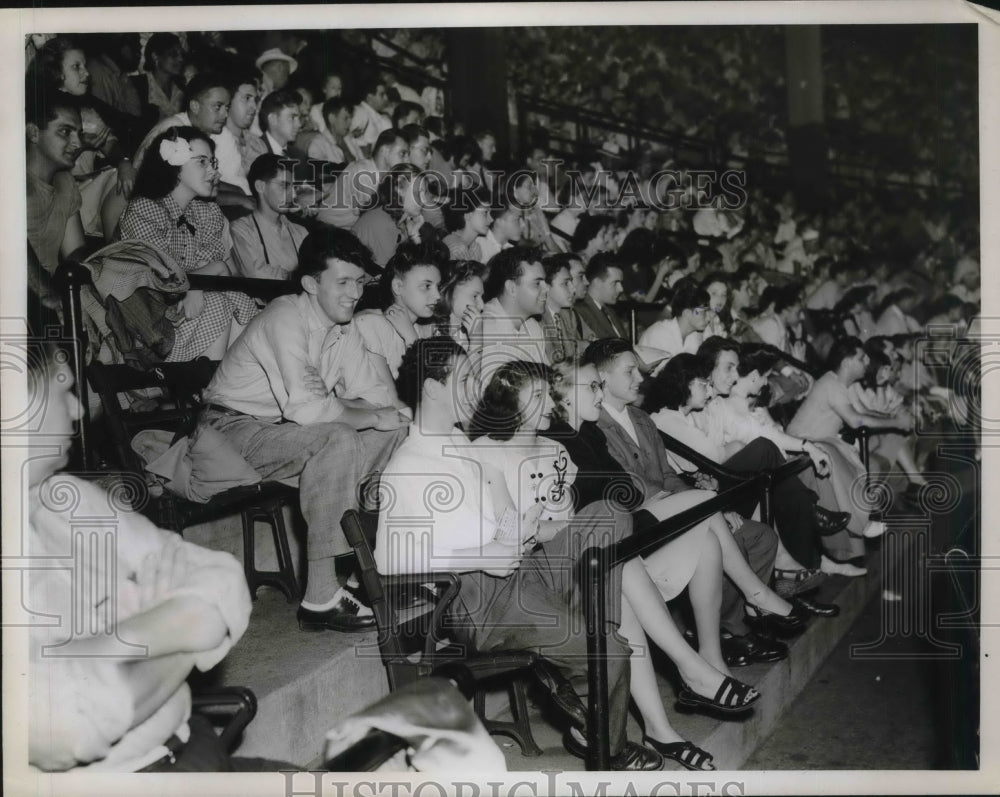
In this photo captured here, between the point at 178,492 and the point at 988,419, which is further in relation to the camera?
the point at 988,419

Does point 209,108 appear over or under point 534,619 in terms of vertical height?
over

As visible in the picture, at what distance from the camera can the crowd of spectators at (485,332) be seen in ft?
10.4

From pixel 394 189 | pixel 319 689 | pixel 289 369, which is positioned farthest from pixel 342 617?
pixel 394 189

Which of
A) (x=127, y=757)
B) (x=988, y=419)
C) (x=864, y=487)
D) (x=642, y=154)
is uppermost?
(x=642, y=154)

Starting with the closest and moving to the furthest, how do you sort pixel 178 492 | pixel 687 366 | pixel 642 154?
pixel 178 492, pixel 642 154, pixel 687 366

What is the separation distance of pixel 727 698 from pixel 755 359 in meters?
1.30

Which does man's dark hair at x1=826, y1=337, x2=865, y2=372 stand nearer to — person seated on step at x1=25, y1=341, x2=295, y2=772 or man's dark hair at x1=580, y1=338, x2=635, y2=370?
man's dark hair at x1=580, y1=338, x2=635, y2=370

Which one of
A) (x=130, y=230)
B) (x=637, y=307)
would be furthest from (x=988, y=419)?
(x=130, y=230)

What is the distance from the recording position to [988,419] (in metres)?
3.36

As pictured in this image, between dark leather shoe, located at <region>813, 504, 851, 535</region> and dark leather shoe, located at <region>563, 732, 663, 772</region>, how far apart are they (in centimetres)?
121

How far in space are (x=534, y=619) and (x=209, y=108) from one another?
6.28ft

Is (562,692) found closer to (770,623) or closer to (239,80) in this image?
(770,623)

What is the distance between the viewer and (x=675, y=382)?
3809 millimetres

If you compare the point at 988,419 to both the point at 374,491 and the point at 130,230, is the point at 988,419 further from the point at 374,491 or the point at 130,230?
the point at 130,230
